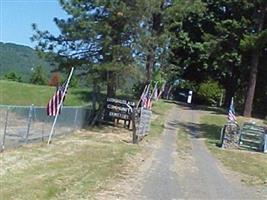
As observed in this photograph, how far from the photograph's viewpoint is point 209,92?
54625 millimetres

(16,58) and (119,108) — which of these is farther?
(16,58)

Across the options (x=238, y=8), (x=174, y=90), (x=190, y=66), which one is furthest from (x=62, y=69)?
(x=174, y=90)

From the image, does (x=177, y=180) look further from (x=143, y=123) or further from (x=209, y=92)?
(x=209, y=92)

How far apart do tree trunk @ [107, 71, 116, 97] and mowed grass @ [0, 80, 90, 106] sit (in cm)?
1102

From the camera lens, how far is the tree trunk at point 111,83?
88.9 feet

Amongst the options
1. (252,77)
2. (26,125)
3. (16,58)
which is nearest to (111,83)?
(26,125)

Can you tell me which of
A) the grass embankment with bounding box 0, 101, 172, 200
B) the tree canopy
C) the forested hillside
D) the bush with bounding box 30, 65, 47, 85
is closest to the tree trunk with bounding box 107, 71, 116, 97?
the tree canopy

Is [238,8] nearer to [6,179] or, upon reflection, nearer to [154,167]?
[154,167]

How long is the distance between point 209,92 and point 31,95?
60.2 feet

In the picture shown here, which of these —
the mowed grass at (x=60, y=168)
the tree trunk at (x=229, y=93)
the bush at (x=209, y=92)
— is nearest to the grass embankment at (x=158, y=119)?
the mowed grass at (x=60, y=168)

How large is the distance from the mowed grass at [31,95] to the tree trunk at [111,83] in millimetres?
11020

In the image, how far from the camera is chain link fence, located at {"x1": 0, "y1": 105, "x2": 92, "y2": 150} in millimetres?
17641

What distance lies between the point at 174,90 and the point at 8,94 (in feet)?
66.3

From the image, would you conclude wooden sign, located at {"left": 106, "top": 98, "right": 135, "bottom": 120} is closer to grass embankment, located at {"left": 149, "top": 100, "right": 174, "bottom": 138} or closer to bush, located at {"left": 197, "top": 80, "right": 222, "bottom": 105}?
grass embankment, located at {"left": 149, "top": 100, "right": 174, "bottom": 138}
